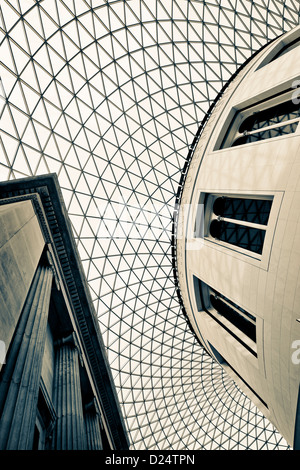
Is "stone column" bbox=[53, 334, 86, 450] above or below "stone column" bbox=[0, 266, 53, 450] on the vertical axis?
below

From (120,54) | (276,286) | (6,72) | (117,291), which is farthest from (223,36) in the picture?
(117,291)

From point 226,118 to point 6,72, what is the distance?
50.5ft

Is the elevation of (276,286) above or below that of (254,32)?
below

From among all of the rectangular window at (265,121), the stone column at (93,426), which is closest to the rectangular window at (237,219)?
the rectangular window at (265,121)

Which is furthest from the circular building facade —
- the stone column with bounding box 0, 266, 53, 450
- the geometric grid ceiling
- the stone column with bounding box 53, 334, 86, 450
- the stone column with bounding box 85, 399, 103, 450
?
the stone column with bounding box 85, 399, 103, 450

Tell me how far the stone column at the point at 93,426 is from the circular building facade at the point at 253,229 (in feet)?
36.3

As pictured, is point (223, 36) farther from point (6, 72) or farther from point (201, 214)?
point (6, 72)

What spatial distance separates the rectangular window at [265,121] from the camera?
1441 centimetres

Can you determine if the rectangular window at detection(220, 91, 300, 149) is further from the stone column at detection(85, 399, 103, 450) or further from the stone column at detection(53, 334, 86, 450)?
the stone column at detection(85, 399, 103, 450)

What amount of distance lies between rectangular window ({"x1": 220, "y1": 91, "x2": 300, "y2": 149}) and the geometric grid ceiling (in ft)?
36.3

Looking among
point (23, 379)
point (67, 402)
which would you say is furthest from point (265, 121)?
point (67, 402)

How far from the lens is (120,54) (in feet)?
78.4

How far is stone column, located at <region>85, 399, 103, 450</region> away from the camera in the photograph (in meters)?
17.9
